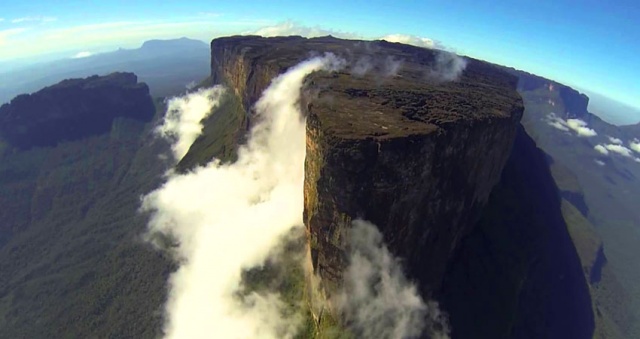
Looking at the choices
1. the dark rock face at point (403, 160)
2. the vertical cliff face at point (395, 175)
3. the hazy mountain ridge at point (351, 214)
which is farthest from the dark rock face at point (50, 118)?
the vertical cliff face at point (395, 175)

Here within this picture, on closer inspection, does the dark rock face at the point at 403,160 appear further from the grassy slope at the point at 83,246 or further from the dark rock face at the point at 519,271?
the grassy slope at the point at 83,246

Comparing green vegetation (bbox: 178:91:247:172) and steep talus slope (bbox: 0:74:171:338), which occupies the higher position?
green vegetation (bbox: 178:91:247:172)

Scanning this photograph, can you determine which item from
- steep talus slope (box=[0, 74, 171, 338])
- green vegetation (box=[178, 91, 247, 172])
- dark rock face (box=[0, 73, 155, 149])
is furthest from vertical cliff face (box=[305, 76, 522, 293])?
dark rock face (box=[0, 73, 155, 149])

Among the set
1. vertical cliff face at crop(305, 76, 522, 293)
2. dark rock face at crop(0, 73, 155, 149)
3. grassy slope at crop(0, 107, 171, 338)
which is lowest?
grassy slope at crop(0, 107, 171, 338)

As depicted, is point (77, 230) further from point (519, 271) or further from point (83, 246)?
point (519, 271)

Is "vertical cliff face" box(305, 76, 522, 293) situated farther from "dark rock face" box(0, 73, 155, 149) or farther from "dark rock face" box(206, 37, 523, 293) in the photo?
"dark rock face" box(0, 73, 155, 149)

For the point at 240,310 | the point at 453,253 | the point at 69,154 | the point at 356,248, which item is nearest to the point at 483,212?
the point at 453,253
